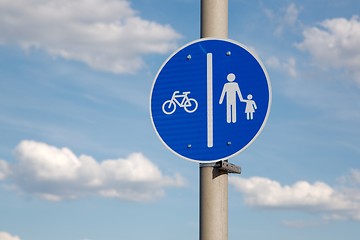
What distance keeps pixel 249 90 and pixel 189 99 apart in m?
0.46

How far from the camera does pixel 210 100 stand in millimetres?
4543

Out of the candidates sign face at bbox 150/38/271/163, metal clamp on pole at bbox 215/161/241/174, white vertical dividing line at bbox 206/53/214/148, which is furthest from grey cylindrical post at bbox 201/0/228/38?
metal clamp on pole at bbox 215/161/241/174

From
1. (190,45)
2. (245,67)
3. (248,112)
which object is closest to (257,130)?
(248,112)

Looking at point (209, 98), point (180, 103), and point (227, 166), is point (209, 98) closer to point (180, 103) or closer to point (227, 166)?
point (180, 103)

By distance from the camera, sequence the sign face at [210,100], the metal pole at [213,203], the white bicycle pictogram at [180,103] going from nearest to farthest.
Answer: the metal pole at [213,203] < the sign face at [210,100] < the white bicycle pictogram at [180,103]

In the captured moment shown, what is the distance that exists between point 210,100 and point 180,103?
0.23 metres

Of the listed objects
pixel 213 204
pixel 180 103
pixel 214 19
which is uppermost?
pixel 214 19

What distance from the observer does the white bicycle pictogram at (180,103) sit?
456 centimetres

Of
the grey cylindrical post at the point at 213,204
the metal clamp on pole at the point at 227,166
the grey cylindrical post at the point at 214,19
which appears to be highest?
the grey cylindrical post at the point at 214,19

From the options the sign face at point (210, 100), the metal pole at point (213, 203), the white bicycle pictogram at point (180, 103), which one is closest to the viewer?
the metal pole at point (213, 203)

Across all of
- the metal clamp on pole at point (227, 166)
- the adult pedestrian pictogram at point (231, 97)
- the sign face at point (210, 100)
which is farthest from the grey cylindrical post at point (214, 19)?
the metal clamp on pole at point (227, 166)

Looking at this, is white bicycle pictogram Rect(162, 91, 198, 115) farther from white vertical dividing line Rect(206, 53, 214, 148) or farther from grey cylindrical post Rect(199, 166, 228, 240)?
grey cylindrical post Rect(199, 166, 228, 240)

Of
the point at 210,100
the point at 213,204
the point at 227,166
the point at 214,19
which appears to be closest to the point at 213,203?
the point at 213,204

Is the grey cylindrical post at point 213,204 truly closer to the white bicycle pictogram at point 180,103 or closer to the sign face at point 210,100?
the sign face at point 210,100
